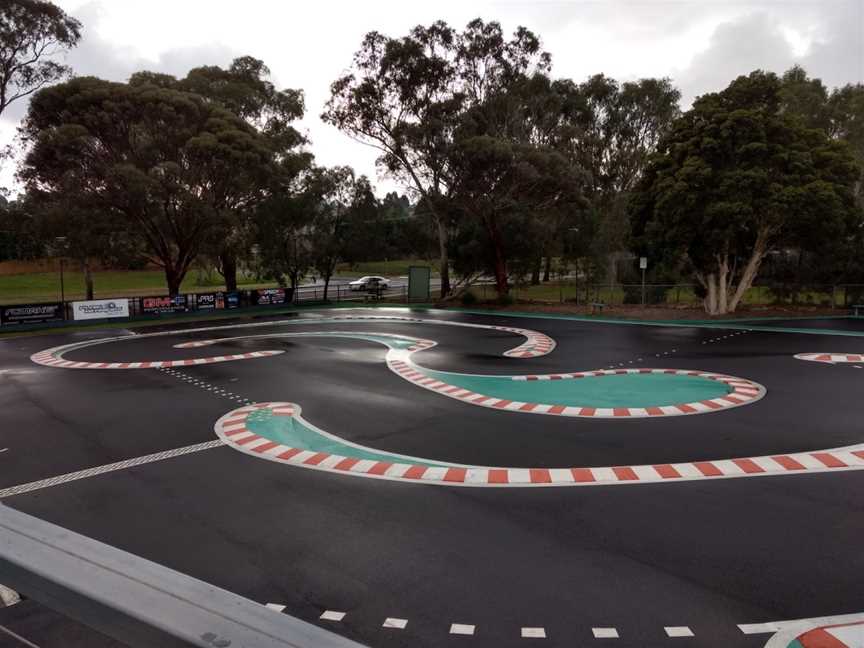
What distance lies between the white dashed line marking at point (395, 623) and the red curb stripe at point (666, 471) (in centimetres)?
476

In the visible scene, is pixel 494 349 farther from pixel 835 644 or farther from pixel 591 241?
pixel 591 241

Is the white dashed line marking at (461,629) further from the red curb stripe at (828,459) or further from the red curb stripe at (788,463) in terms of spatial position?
the red curb stripe at (828,459)

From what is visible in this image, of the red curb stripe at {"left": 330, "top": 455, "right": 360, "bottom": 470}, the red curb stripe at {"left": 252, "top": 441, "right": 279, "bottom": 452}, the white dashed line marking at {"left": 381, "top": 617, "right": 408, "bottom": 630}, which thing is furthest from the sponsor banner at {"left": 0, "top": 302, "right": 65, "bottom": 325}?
the white dashed line marking at {"left": 381, "top": 617, "right": 408, "bottom": 630}

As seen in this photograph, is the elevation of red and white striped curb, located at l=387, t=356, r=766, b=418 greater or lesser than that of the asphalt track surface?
greater

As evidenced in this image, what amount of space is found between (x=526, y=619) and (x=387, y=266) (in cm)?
8112

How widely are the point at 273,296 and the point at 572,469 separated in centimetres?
3122

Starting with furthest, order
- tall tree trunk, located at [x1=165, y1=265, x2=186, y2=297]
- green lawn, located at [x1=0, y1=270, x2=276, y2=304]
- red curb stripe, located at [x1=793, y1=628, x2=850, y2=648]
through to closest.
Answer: green lawn, located at [x1=0, y1=270, x2=276, y2=304] < tall tree trunk, located at [x1=165, y1=265, x2=186, y2=297] < red curb stripe, located at [x1=793, y1=628, x2=850, y2=648]

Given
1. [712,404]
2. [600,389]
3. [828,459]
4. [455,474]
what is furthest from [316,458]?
[712,404]

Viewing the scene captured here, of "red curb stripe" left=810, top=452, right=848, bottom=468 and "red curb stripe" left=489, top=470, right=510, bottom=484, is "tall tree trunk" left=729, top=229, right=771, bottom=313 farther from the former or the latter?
"red curb stripe" left=489, top=470, right=510, bottom=484

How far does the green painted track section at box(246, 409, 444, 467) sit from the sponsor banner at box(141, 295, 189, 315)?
23.0 meters

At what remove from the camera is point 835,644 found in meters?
→ 4.66

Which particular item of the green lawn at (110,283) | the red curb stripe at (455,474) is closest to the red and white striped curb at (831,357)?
the red curb stripe at (455,474)

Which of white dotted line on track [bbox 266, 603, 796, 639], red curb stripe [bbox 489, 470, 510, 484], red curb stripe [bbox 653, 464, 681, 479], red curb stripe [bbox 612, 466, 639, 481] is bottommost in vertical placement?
white dotted line on track [bbox 266, 603, 796, 639]

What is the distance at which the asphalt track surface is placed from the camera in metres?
5.25
